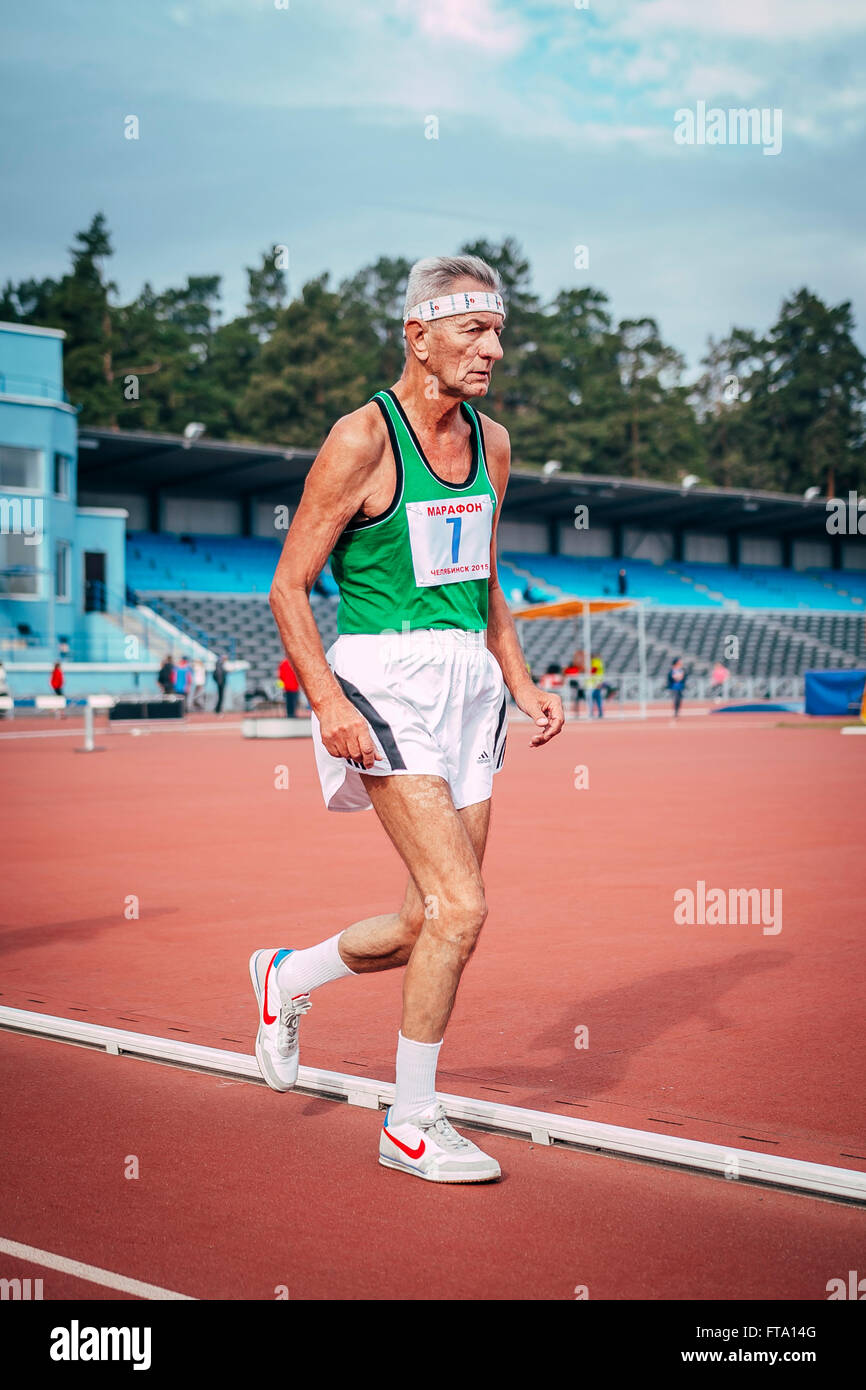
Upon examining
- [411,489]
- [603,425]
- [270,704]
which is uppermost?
[603,425]

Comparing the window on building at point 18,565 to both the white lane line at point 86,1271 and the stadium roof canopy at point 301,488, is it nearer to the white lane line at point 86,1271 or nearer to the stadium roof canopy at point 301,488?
the stadium roof canopy at point 301,488

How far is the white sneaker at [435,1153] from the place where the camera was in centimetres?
359

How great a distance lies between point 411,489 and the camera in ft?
12.5

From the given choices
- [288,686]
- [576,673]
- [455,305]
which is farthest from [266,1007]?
[576,673]

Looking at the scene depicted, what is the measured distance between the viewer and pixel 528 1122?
13.0 ft

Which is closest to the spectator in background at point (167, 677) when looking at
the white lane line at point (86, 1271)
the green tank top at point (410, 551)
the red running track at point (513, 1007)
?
the red running track at point (513, 1007)

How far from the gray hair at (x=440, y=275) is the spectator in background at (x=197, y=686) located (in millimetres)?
38400

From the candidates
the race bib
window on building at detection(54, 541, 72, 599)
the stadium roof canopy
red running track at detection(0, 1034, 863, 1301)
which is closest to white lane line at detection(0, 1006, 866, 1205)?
red running track at detection(0, 1034, 863, 1301)

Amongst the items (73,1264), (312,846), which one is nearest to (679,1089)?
(73,1264)

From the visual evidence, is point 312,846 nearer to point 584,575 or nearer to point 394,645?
point 394,645

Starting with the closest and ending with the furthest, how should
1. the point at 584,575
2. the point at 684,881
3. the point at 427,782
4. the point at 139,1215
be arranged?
the point at 139,1215
the point at 427,782
the point at 684,881
the point at 584,575

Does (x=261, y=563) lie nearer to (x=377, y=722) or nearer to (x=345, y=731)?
(x=377, y=722)

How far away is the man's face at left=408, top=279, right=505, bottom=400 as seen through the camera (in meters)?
3.83

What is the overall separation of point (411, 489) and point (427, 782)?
81 cm
